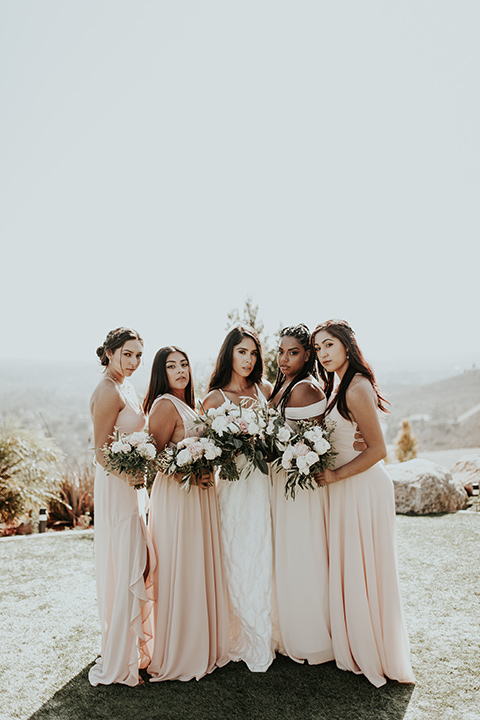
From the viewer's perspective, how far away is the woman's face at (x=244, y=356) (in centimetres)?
476

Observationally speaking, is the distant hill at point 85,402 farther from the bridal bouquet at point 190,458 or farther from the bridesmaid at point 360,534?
the bridesmaid at point 360,534

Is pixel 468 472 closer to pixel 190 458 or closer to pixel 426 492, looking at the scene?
pixel 426 492

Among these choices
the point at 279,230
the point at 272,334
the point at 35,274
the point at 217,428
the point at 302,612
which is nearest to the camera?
the point at 217,428

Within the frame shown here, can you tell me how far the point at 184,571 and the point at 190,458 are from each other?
1008mm

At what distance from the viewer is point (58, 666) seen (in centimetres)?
461

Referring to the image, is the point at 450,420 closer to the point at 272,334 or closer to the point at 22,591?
the point at 272,334

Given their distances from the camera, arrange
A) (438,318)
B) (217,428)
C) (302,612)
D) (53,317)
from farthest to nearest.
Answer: (438,318) < (53,317) < (302,612) < (217,428)

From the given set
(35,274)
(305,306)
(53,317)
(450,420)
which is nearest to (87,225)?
(35,274)

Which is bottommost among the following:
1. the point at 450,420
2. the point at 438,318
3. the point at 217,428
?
the point at 450,420

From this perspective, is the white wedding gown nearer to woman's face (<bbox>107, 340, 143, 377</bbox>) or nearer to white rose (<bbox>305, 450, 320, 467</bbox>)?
white rose (<bbox>305, 450, 320, 467</bbox>)

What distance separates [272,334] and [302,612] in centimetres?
767

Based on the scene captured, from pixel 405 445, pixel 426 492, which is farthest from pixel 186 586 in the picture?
pixel 405 445

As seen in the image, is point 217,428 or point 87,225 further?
point 87,225

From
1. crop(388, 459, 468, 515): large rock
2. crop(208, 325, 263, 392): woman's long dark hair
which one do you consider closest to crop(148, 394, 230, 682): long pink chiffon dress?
crop(208, 325, 263, 392): woman's long dark hair
